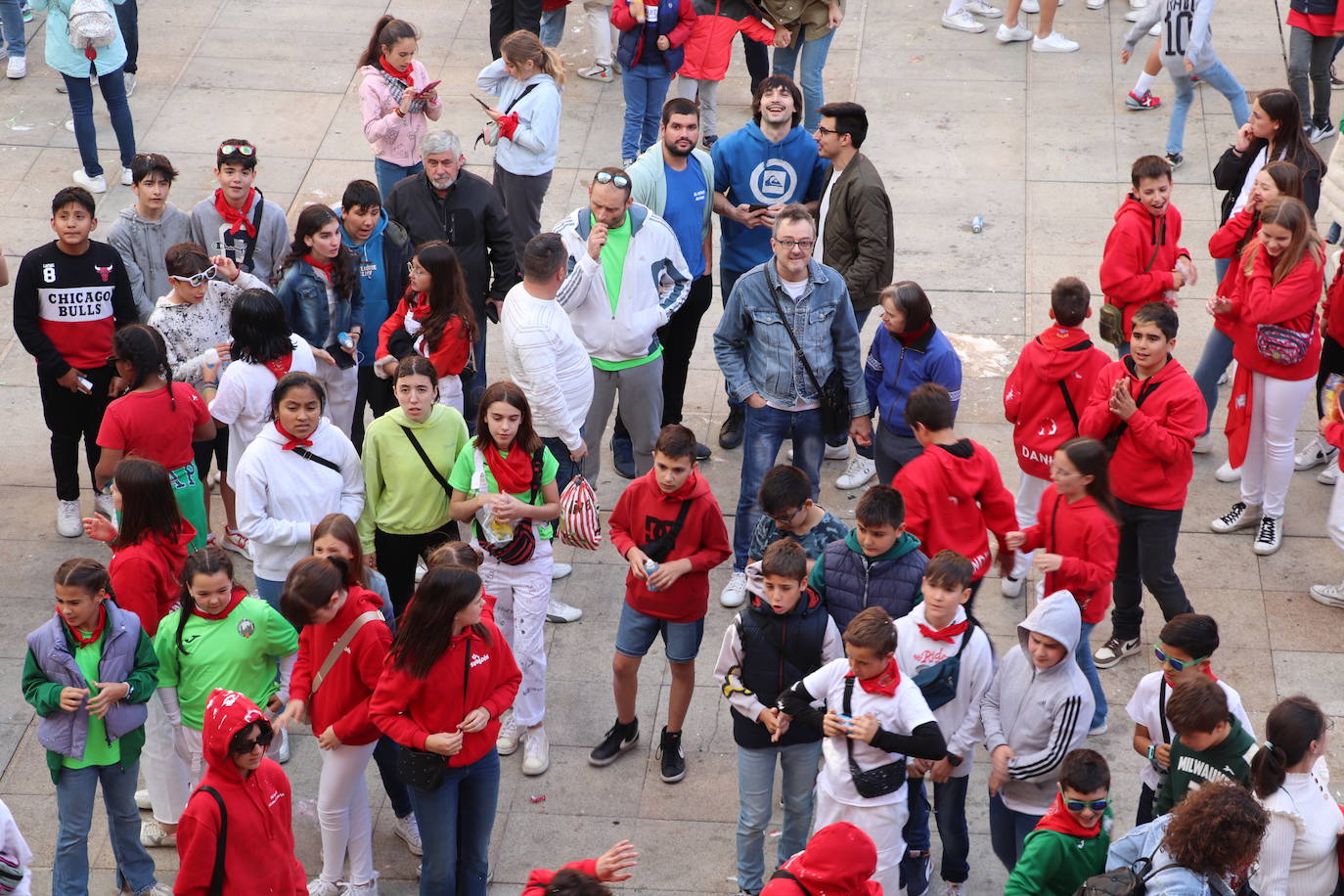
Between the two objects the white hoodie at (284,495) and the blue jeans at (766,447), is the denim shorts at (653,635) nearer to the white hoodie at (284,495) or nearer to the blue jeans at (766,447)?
the blue jeans at (766,447)

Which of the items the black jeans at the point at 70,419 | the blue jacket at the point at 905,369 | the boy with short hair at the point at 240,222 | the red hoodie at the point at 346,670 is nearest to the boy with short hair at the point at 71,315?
the black jeans at the point at 70,419

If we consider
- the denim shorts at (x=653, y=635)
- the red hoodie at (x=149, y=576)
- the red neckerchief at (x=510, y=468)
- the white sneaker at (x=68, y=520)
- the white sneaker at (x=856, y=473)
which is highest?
the red neckerchief at (x=510, y=468)

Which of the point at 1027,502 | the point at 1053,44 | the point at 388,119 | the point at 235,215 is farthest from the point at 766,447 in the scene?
the point at 1053,44

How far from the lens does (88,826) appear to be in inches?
235

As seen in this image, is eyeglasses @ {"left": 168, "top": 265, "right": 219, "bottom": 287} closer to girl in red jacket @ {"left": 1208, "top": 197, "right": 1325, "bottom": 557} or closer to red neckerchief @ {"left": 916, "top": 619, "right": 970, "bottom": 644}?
red neckerchief @ {"left": 916, "top": 619, "right": 970, "bottom": 644}

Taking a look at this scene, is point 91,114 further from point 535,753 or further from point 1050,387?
point 1050,387

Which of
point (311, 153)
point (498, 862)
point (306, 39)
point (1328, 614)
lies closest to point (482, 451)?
point (498, 862)

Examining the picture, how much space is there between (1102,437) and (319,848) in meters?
3.80

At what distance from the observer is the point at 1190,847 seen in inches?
180

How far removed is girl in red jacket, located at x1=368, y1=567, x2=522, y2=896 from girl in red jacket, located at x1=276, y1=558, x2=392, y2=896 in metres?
0.21

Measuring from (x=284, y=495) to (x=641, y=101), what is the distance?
5.50 meters

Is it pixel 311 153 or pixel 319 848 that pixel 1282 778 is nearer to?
pixel 319 848

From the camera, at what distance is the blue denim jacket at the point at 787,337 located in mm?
7480

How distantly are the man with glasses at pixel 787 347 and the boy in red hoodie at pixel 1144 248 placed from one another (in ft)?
4.79
